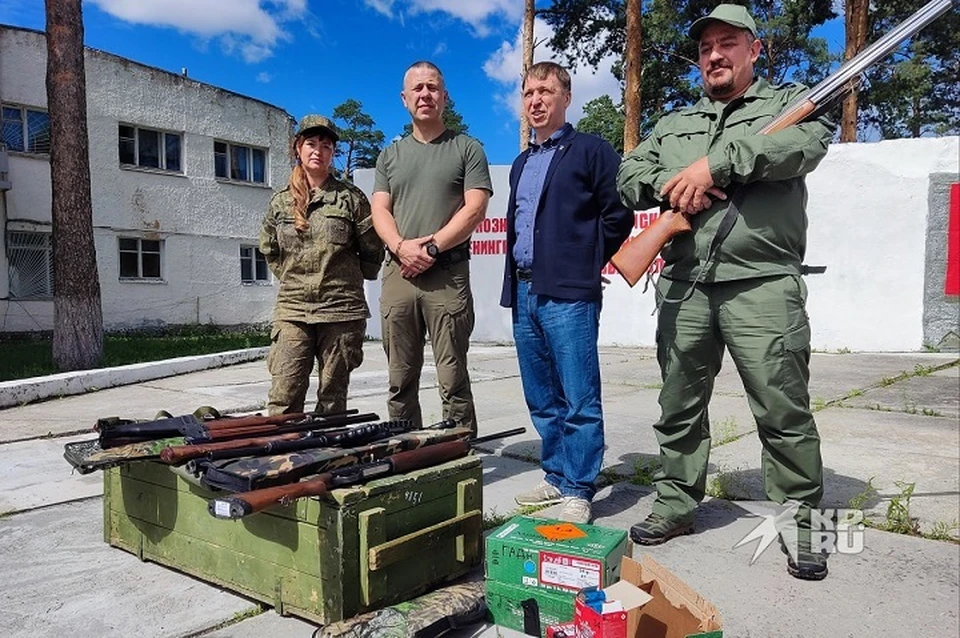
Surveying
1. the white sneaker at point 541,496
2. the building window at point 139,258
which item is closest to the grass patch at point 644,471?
the white sneaker at point 541,496

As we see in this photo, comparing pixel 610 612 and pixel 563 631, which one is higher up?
pixel 610 612

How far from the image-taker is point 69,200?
29.1 feet

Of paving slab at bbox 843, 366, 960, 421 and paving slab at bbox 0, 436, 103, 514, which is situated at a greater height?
paving slab at bbox 843, 366, 960, 421

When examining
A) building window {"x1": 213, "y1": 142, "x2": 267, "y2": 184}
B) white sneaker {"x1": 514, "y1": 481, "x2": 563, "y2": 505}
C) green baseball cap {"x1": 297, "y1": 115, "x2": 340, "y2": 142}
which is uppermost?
building window {"x1": 213, "y1": 142, "x2": 267, "y2": 184}

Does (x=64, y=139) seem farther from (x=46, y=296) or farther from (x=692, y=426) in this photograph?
(x=692, y=426)

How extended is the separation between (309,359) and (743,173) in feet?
7.39

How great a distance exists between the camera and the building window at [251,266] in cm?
1903

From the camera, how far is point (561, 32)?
777 inches

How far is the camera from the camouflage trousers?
3.48 m

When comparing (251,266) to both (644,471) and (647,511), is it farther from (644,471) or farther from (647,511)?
(647,511)

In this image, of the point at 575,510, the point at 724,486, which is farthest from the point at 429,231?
the point at 724,486

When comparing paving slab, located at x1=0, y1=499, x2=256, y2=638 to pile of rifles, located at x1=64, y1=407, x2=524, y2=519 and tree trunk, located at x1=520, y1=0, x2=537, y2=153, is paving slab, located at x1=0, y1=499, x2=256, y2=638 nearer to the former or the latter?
pile of rifles, located at x1=64, y1=407, x2=524, y2=519

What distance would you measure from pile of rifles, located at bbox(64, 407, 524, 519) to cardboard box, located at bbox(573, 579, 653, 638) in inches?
31.6

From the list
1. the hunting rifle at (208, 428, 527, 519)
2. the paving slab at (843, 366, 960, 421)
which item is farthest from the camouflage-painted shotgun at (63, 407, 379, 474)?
the paving slab at (843, 366, 960, 421)
